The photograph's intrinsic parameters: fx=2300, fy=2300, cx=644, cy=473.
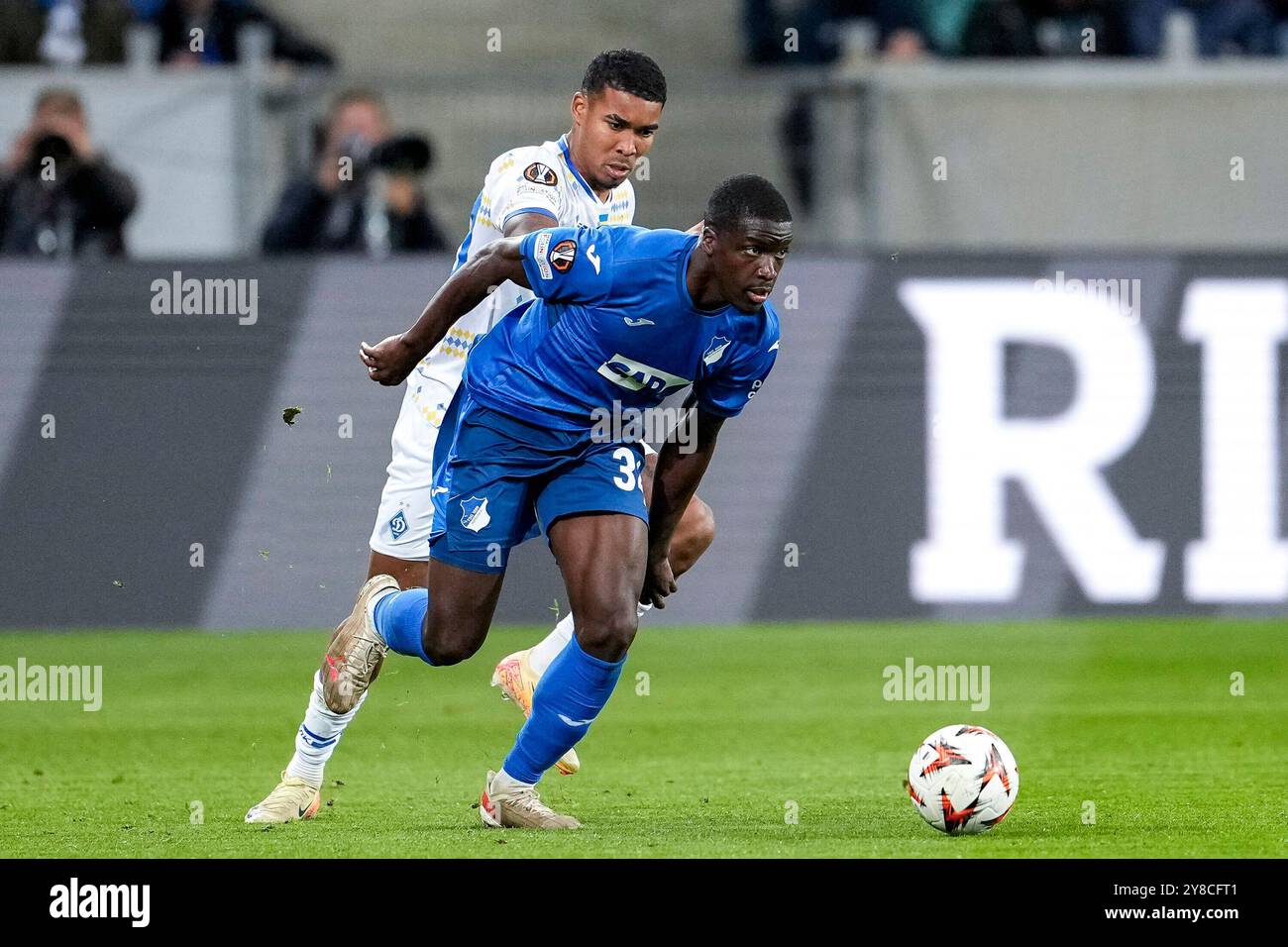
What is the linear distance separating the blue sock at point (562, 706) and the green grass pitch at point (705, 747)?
251 mm

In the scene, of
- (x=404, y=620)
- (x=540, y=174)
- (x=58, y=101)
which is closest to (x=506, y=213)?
(x=540, y=174)

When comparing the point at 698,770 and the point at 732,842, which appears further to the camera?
the point at 698,770

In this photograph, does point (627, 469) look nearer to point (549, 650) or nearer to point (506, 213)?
point (506, 213)

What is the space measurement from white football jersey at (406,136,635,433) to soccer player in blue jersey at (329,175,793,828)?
14.5 inches

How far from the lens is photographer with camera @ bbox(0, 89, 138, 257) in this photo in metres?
13.0

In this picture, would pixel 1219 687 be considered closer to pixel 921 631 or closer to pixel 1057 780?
pixel 921 631

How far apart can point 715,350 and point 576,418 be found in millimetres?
502

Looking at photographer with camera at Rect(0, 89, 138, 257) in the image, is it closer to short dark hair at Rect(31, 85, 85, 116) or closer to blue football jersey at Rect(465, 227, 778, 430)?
short dark hair at Rect(31, 85, 85, 116)

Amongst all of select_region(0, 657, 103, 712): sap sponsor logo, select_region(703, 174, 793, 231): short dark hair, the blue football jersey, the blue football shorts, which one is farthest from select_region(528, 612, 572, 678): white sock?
select_region(0, 657, 103, 712): sap sponsor logo

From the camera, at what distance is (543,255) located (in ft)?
22.4
